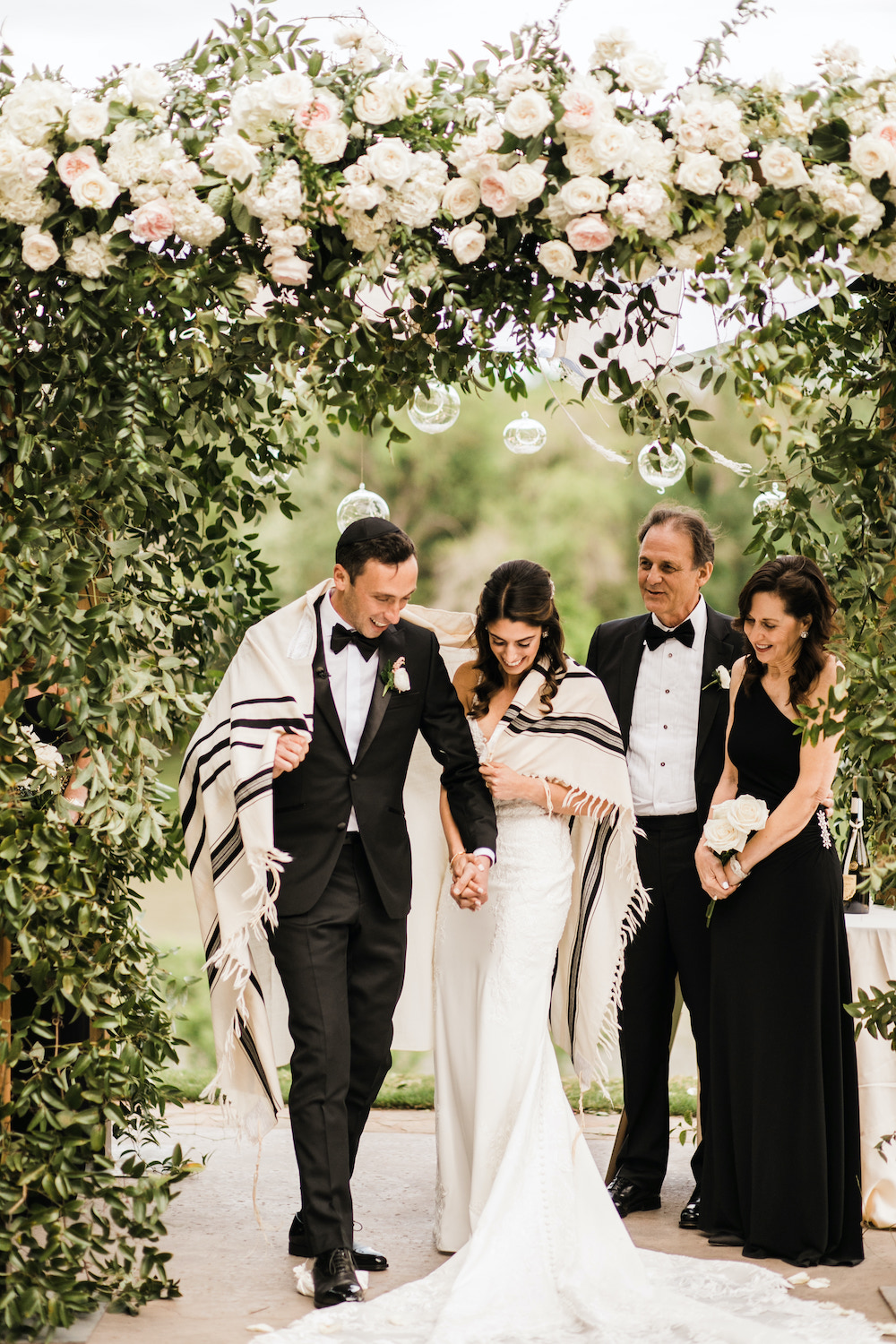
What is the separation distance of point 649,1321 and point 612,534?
528 centimetres

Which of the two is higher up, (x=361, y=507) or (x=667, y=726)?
(x=361, y=507)

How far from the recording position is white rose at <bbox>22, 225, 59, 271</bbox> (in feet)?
9.29

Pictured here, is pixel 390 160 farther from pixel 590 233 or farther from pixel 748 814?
pixel 748 814

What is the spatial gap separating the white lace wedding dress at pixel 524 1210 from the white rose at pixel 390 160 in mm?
1449

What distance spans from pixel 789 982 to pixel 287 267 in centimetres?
223

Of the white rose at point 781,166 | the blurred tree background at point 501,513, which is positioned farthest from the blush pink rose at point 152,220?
the blurred tree background at point 501,513

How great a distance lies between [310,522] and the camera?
25.3 feet

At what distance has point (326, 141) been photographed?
282 centimetres

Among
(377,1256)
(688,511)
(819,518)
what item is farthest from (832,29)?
(377,1256)

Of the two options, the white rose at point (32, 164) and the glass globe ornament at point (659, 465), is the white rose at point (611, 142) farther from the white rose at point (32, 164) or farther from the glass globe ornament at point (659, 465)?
the white rose at point (32, 164)

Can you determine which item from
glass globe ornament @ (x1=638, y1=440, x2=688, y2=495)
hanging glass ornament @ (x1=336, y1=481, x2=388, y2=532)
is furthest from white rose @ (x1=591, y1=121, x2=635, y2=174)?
hanging glass ornament @ (x1=336, y1=481, x2=388, y2=532)

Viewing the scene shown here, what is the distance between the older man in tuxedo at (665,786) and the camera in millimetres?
3926

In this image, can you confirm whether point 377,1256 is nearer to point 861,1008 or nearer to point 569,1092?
point 861,1008

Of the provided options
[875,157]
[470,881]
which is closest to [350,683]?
[470,881]
